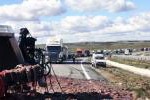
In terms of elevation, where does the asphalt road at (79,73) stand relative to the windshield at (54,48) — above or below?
below

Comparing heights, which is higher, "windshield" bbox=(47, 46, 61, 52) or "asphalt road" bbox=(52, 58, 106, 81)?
"windshield" bbox=(47, 46, 61, 52)

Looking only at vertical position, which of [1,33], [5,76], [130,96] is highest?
[1,33]

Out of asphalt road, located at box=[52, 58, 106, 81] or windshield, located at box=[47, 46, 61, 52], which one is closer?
asphalt road, located at box=[52, 58, 106, 81]

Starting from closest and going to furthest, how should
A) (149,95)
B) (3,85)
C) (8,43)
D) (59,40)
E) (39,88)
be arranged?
(3,85) < (8,43) < (149,95) < (39,88) < (59,40)

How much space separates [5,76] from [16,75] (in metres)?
0.80

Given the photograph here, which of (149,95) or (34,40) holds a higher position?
(34,40)

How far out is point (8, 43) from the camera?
71.6ft

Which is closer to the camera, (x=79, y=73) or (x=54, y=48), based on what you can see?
(x=79, y=73)

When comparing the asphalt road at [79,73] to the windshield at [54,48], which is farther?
the windshield at [54,48]

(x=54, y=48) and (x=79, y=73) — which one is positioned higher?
(x=54, y=48)

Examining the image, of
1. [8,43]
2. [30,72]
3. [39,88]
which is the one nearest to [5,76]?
[30,72]

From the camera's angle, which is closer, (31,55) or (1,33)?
(1,33)

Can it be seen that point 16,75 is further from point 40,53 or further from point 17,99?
point 40,53

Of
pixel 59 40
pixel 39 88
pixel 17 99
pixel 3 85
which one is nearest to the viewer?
pixel 3 85
